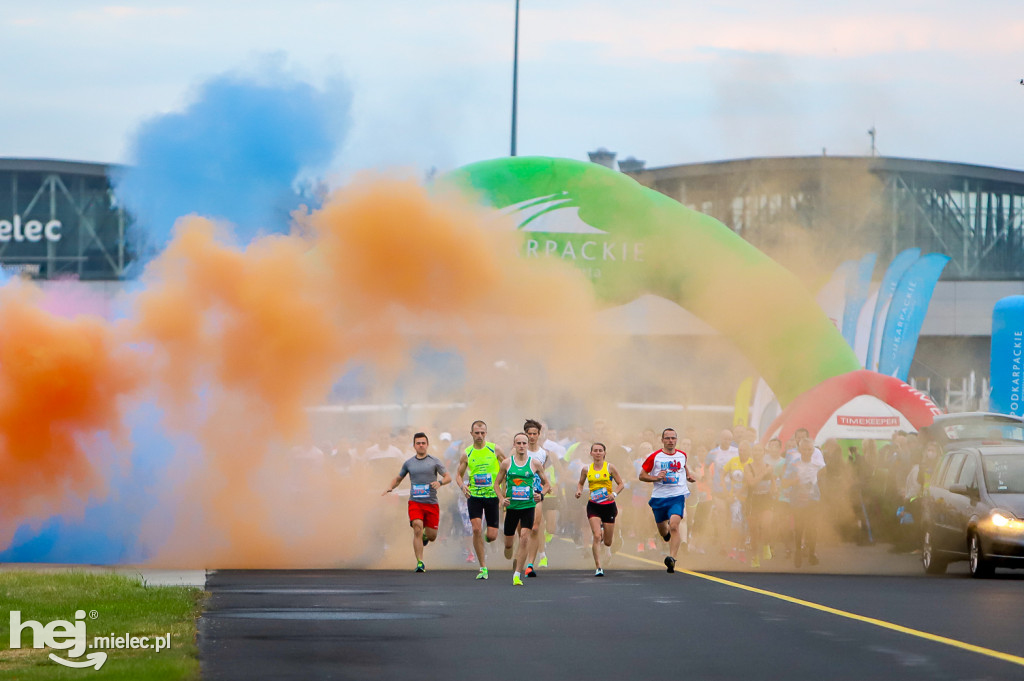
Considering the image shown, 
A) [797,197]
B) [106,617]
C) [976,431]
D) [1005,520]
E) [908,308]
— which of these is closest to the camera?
[106,617]

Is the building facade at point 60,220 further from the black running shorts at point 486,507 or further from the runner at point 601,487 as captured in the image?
the runner at point 601,487

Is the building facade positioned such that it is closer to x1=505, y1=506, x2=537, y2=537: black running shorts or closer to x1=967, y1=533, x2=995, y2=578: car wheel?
x1=505, y1=506, x2=537, y2=537: black running shorts

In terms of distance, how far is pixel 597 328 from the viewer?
22.7m

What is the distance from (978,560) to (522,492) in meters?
5.12

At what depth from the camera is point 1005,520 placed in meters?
17.2

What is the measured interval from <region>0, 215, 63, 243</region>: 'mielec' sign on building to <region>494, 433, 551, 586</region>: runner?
1127 inches

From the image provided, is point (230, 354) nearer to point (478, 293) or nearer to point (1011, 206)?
point (478, 293)

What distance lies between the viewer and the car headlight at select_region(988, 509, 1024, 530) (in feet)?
56.2

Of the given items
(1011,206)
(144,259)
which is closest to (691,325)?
(1011,206)

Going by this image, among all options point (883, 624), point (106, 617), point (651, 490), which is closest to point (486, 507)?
point (651, 490)

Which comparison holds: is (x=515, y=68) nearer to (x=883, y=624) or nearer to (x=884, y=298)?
(x=884, y=298)

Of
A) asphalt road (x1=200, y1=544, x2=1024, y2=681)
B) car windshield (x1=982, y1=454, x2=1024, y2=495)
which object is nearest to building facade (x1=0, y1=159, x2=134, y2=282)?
asphalt road (x1=200, y1=544, x2=1024, y2=681)

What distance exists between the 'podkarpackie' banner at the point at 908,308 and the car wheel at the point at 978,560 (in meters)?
13.7

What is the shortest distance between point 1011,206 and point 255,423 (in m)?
42.6
